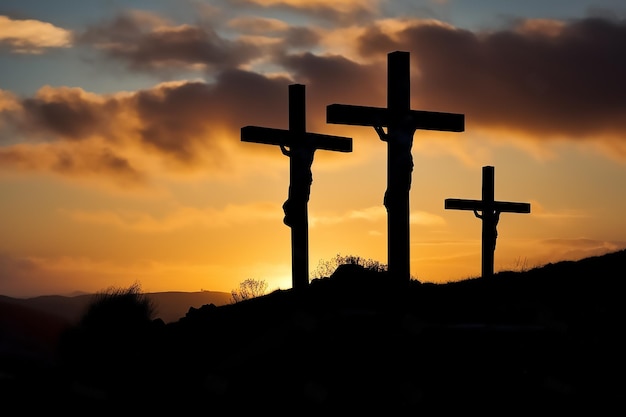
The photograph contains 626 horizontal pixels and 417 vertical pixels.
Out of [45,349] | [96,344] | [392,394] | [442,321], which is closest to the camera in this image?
[392,394]

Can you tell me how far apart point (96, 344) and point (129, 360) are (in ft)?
8.37

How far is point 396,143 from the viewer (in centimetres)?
1606

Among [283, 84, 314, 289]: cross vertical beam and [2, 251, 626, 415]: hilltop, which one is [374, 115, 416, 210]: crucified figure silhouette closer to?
[2, 251, 626, 415]: hilltop

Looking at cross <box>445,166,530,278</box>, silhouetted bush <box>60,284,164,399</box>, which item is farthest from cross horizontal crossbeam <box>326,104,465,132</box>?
cross <box>445,166,530,278</box>

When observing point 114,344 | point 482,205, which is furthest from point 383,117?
point 482,205

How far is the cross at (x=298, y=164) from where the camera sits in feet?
64.7

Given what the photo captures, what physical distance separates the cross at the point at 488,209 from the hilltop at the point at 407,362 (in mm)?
8882

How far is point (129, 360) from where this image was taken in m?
16.9

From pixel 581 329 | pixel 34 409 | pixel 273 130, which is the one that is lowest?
pixel 34 409

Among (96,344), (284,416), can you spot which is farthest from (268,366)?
(96,344)

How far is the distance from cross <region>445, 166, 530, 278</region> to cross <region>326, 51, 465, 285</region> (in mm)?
10118

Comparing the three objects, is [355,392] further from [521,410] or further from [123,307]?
[123,307]

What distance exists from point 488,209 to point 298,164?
8259 millimetres

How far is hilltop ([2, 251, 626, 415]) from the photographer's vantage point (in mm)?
12117
